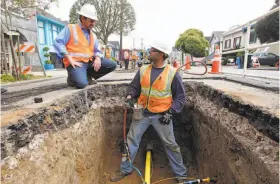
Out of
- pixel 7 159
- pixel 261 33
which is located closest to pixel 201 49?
pixel 261 33

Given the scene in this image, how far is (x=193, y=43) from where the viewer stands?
38.3 m

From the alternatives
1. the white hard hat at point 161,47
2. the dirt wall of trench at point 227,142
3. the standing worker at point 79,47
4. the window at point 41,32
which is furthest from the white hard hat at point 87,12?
the window at point 41,32

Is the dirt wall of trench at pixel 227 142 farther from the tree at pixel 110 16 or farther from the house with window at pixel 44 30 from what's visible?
the tree at pixel 110 16

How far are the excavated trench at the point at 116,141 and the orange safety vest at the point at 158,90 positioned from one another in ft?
2.39

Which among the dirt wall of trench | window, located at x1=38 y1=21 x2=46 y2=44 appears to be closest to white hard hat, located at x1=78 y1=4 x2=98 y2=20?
the dirt wall of trench

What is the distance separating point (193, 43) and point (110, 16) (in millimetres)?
16548

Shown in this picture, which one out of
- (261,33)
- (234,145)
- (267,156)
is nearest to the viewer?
(267,156)

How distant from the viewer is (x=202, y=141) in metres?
3.62

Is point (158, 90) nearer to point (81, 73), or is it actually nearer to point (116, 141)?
point (81, 73)

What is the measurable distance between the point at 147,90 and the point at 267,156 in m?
1.83

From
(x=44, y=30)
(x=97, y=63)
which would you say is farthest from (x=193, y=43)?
(x=97, y=63)

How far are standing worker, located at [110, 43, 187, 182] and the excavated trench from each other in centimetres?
55

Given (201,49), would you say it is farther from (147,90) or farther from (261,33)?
(147,90)

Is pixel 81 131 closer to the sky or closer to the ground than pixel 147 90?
closer to the ground
